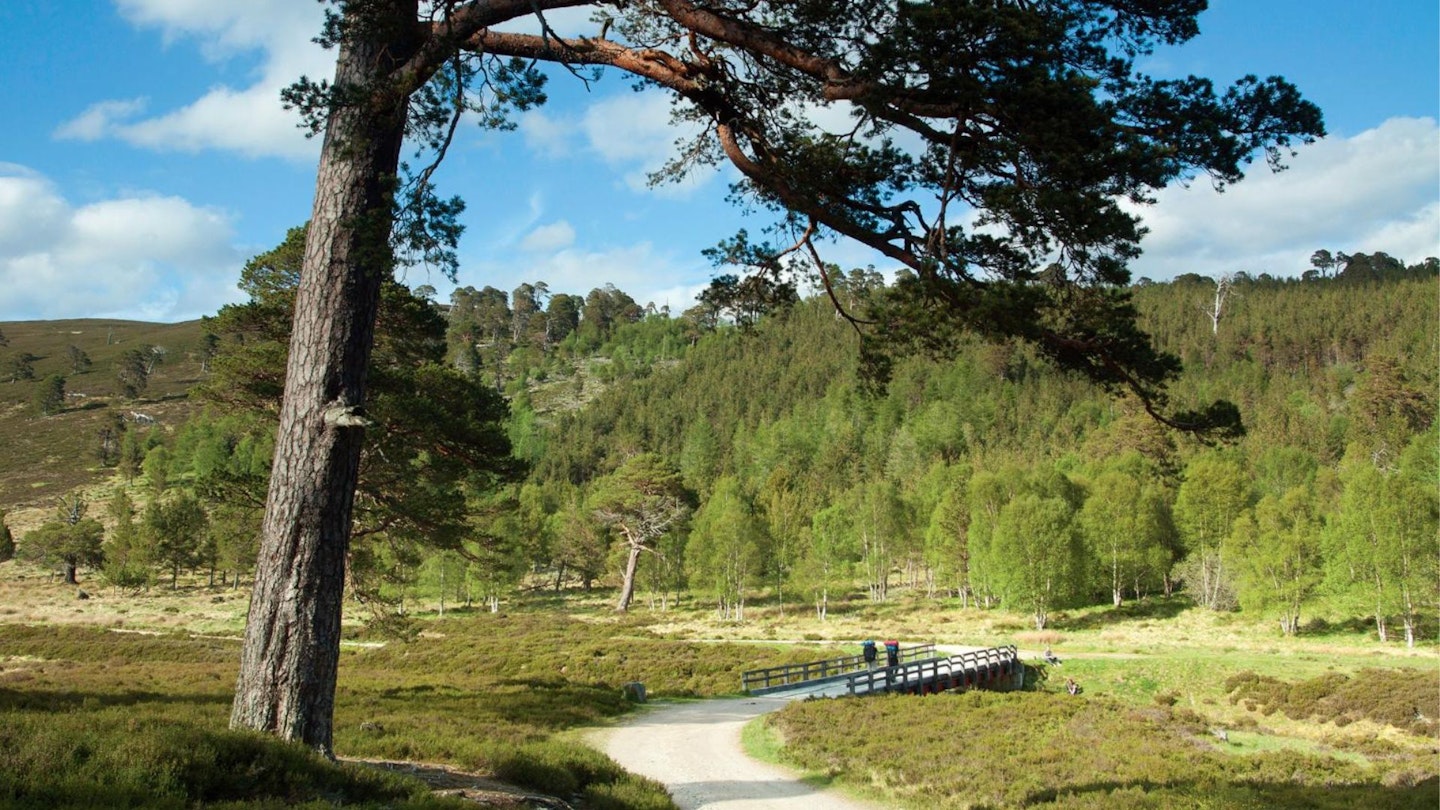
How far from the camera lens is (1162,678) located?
1188 inches

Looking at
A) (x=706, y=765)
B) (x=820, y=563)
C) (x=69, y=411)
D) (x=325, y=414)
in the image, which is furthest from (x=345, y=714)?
(x=69, y=411)

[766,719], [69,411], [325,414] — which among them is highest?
[69,411]

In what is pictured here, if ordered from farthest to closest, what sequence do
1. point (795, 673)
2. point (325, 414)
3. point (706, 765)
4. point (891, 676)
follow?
point (795, 673)
point (891, 676)
point (706, 765)
point (325, 414)

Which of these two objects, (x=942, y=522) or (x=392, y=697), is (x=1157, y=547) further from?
(x=392, y=697)

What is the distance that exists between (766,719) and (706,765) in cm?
499

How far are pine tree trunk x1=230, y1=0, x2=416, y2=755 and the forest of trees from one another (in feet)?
6.94

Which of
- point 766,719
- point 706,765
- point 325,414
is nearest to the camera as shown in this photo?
point 325,414

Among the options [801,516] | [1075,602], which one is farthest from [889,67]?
[801,516]

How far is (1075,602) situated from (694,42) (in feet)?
174

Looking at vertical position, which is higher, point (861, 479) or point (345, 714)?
point (861, 479)

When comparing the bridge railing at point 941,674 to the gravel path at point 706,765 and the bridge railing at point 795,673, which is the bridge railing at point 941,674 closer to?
the bridge railing at point 795,673

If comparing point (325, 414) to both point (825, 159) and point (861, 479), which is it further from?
point (861, 479)

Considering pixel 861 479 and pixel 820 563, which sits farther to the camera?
pixel 861 479

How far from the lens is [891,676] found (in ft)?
77.9
